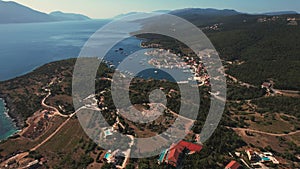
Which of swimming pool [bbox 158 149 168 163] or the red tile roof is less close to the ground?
the red tile roof

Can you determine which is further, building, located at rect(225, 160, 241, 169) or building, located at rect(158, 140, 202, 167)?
building, located at rect(158, 140, 202, 167)

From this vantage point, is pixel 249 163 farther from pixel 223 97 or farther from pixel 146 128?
pixel 223 97

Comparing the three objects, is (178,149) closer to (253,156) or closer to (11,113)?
(253,156)

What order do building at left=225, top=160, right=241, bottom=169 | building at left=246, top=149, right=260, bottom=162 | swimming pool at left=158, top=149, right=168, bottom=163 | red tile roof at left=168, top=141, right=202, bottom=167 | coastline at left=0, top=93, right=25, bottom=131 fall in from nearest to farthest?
building at left=225, top=160, right=241, bottom=169 → red tile roof at left=168, top=141, right=202, bottom=167 → swimming pool at left=158, top=149, right=168, bottom=163 → building at left=246, top=149, right=260, bottom=162 → coastline at left=0, top=93, right=25, bottom=131

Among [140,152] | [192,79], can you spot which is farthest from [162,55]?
[140,152]

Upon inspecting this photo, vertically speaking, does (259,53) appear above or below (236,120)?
above

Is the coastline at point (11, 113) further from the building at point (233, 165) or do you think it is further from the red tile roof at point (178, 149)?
the building at point (233, 165)

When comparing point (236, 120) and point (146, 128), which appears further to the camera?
point (236, 120)

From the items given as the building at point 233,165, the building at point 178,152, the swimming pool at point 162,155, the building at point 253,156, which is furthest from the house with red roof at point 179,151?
the building at point 253,156

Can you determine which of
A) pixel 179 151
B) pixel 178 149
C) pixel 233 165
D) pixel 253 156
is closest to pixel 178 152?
pixel 179 151

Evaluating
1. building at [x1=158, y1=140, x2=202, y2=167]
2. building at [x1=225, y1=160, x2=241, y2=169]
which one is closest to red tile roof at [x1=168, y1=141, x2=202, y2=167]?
building at [x1=158, y1=140, x2=202, y2=167]

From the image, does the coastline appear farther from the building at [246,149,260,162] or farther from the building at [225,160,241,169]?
the building at [246,149,260,162]
